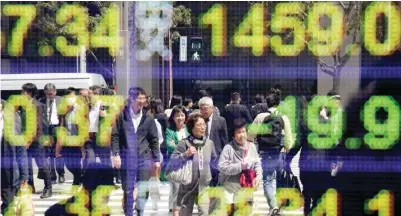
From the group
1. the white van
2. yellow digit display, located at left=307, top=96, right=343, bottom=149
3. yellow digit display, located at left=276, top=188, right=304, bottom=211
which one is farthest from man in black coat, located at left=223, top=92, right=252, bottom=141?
the white van

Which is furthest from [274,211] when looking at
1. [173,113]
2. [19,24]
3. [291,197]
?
[19,24]

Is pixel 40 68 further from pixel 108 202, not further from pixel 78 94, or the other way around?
pixel 108 202

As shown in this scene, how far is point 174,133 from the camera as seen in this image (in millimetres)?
5961

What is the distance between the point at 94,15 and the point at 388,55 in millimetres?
1447

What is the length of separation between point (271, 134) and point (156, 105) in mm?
807

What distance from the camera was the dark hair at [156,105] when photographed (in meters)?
4.97

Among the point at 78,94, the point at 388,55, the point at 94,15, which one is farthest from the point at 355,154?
the point at 78,94

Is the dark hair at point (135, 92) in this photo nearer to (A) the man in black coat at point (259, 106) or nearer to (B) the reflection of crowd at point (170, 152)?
(B) the reflection of crowd at point (170, 152)

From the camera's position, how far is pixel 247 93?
13.7 ft

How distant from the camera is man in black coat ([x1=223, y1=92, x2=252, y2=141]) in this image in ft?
13.9

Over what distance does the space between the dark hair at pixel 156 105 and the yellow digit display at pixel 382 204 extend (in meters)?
1.44

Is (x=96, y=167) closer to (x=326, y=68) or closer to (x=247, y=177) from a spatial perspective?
(x=247, y=177)

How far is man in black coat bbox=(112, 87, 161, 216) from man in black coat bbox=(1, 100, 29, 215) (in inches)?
21.5

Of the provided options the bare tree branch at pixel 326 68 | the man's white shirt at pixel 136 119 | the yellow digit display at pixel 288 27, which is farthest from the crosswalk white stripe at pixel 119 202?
the yellow digit display at pixel 288 27
